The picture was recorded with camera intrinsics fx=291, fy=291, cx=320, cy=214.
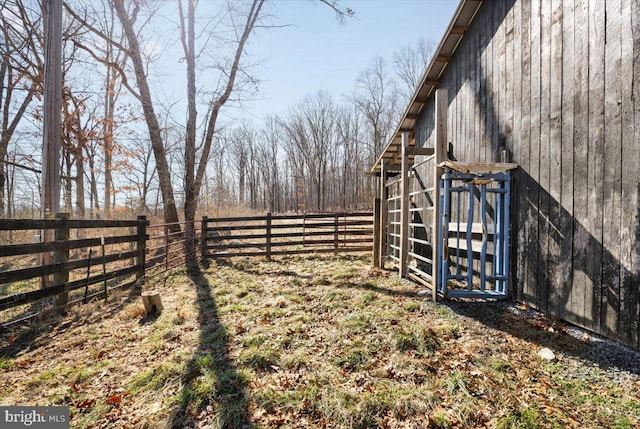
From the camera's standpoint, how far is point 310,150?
3519 centimetres

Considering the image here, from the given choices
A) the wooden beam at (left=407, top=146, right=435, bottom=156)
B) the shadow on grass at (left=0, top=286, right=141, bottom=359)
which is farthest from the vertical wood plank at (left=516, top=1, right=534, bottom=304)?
the shadow on grass at (left=0, top=286, right=141, bottom=359)

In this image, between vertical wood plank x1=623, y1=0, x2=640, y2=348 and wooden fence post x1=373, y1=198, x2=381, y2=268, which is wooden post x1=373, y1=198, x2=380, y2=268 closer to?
wooden fence post x1=373, y1=198, x2=381, y2=268

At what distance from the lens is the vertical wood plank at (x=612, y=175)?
10.4 feet

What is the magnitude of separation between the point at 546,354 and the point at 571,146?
2.55 m

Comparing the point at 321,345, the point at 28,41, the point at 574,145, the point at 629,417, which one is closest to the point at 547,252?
the point at 574,145

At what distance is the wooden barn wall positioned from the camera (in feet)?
10.2

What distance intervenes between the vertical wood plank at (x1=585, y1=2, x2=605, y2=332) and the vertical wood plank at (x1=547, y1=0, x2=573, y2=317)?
28cm

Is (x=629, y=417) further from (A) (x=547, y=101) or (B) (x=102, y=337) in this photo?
(B) (x=102, y=337)

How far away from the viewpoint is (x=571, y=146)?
3684 mm

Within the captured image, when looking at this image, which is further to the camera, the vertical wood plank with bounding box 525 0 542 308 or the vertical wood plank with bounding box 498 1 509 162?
the vertical wood plank with bounding box 498 1 509 162

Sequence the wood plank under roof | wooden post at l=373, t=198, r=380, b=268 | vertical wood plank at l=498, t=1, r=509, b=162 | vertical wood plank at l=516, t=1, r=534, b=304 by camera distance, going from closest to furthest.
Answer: vertical wood plank at l=516, t=1, r=534, b=304 → vertical wood plank at l=498, t=1, r=509, b=162 → the wood plank under roof → wooden post at l=373, t=198, r=380, b=268

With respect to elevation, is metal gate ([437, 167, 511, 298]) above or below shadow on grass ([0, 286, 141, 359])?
above

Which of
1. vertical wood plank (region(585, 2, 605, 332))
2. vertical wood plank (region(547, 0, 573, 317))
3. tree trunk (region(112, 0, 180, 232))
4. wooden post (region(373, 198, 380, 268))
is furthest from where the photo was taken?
tree trunk (region(112, 0, 180, 232))

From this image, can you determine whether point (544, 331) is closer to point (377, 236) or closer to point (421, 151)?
point (421, 151)
